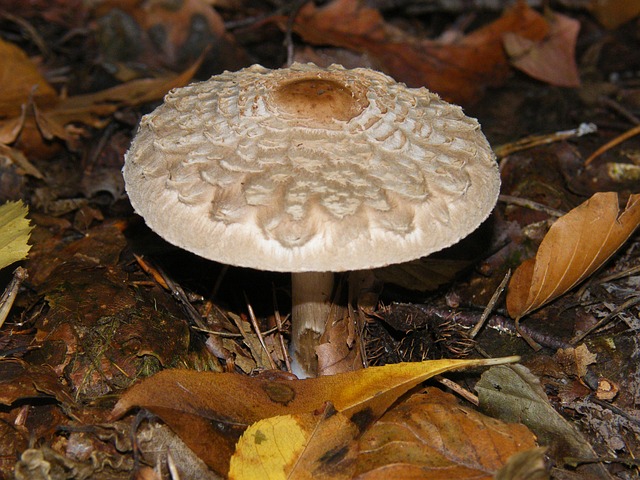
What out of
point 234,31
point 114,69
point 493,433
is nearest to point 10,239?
point 493,433

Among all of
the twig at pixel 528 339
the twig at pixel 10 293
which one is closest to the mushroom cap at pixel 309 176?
the twig at pixel 10 293

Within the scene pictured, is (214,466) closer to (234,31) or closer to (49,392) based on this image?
(49,392)

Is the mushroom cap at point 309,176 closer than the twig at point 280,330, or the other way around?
the mushroom cap at point 309,176

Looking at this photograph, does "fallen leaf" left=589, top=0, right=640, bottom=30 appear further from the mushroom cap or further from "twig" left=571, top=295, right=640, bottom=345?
the mushroom cap

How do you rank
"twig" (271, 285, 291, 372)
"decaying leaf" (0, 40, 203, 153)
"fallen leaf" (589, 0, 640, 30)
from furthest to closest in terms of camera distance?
"fallen leaf" (589, 0, 640, 30), "decaying leaf" (0, 40, 203, 153), "twig" (271, 285, 291, 372)

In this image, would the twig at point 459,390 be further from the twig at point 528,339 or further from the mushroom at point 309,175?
the mushroom at point 309,175

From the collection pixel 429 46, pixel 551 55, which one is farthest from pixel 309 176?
pixel 551 55

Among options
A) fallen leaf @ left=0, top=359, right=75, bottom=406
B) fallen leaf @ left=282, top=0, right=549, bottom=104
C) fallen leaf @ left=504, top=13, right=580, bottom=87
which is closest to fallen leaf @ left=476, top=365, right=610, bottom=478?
fallen leaf @ left=0, top=359, right=75, bottom=406
